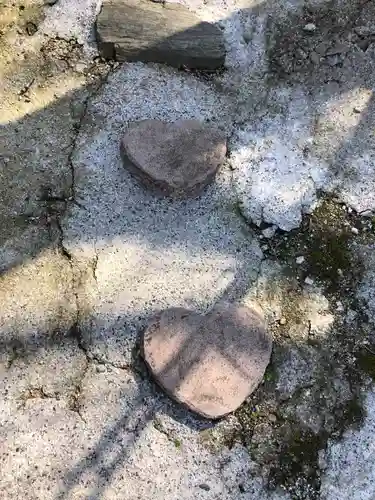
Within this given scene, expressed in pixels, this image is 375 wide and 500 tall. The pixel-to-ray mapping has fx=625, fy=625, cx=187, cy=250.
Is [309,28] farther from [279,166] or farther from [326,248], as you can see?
[326,248]

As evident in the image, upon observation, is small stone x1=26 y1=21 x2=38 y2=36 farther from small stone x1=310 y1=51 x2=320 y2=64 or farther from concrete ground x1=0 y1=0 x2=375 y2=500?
small stone x1=310 y1=51 x2=320 y2=64

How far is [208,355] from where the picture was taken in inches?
96.8

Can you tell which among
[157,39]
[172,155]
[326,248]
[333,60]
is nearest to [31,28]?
[157,39]

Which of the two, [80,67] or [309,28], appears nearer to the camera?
[80,67]

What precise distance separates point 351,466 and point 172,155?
1.52 metres

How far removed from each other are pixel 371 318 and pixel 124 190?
4.10 ft

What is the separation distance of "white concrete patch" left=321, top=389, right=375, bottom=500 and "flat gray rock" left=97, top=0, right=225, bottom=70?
1935mm

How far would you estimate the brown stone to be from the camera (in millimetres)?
2420

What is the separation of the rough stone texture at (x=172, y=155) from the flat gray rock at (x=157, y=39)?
0.47 m

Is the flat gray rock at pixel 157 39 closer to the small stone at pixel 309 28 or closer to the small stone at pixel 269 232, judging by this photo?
the small stone at pixel 309 28

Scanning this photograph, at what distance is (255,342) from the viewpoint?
2525 millimetres

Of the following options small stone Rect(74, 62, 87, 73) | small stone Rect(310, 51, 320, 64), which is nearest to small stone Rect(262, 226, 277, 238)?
small stone Rect(310, 51, 320, 64)

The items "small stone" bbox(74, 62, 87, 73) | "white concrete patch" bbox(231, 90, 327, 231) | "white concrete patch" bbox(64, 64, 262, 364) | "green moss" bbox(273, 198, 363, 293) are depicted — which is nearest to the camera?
"white concrete patch" bbox(64, 64, 262, 364)

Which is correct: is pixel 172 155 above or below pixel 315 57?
below
